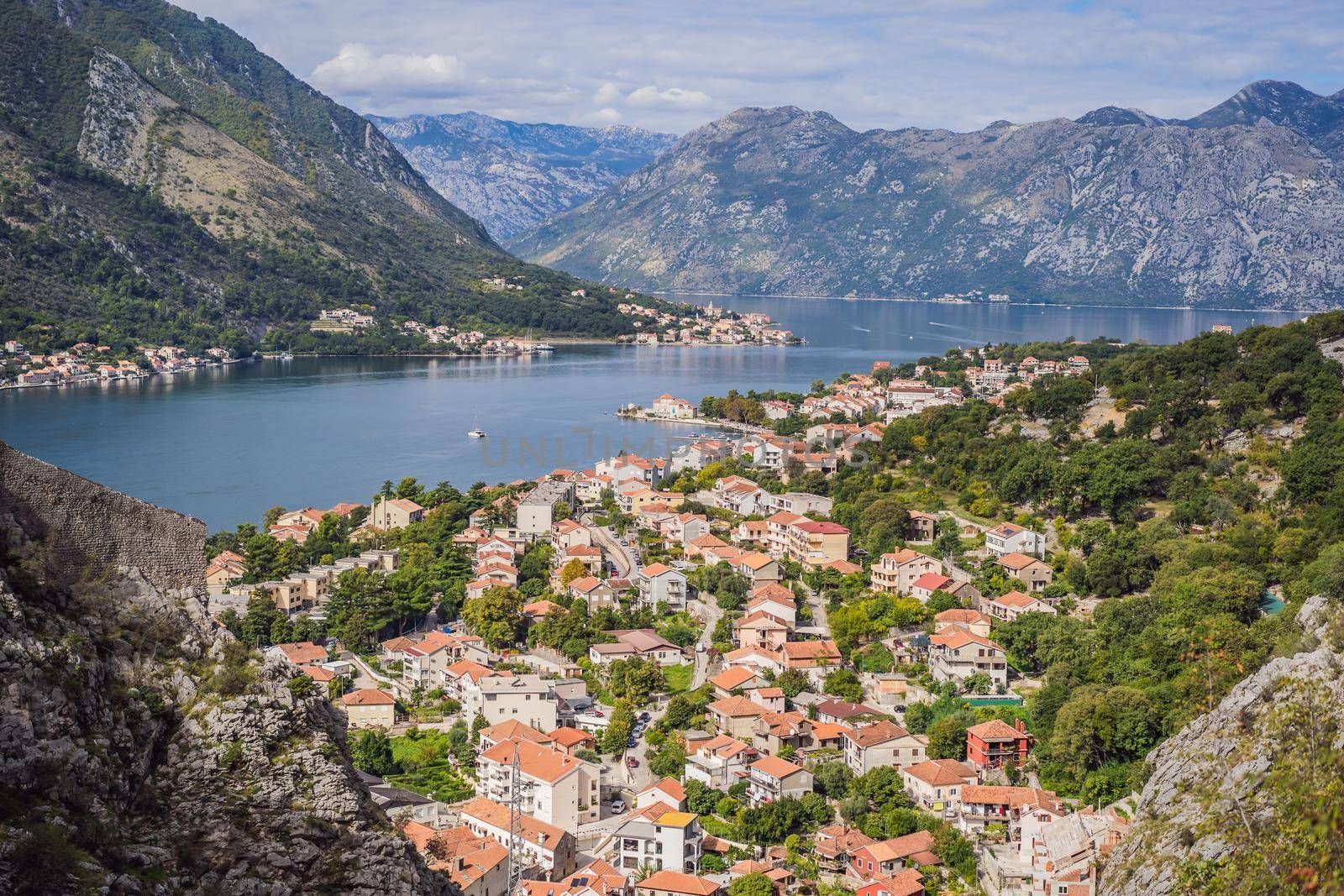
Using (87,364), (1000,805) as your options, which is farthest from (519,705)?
Answer: (87,364)

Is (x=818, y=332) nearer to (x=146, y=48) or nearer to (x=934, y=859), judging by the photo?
(x=146, y=48)

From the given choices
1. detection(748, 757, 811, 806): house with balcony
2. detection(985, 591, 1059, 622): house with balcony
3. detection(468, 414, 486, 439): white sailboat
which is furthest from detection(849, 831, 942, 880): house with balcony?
detection(468, 414, 486, 439): white sailboat

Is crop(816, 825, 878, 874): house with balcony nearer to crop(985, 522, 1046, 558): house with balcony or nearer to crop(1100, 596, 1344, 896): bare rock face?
crop(1100, 596, 1344, 896): bare rock face

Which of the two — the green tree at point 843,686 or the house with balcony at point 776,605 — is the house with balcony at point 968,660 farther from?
the house with balcony at point 776,605

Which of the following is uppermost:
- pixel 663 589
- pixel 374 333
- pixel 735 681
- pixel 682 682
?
pixel 374 333

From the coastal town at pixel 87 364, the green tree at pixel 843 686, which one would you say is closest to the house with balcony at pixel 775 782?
the green tree at pixel 843 686

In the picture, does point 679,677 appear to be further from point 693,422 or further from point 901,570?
point 693,422

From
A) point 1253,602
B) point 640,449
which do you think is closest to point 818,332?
point 640,449
